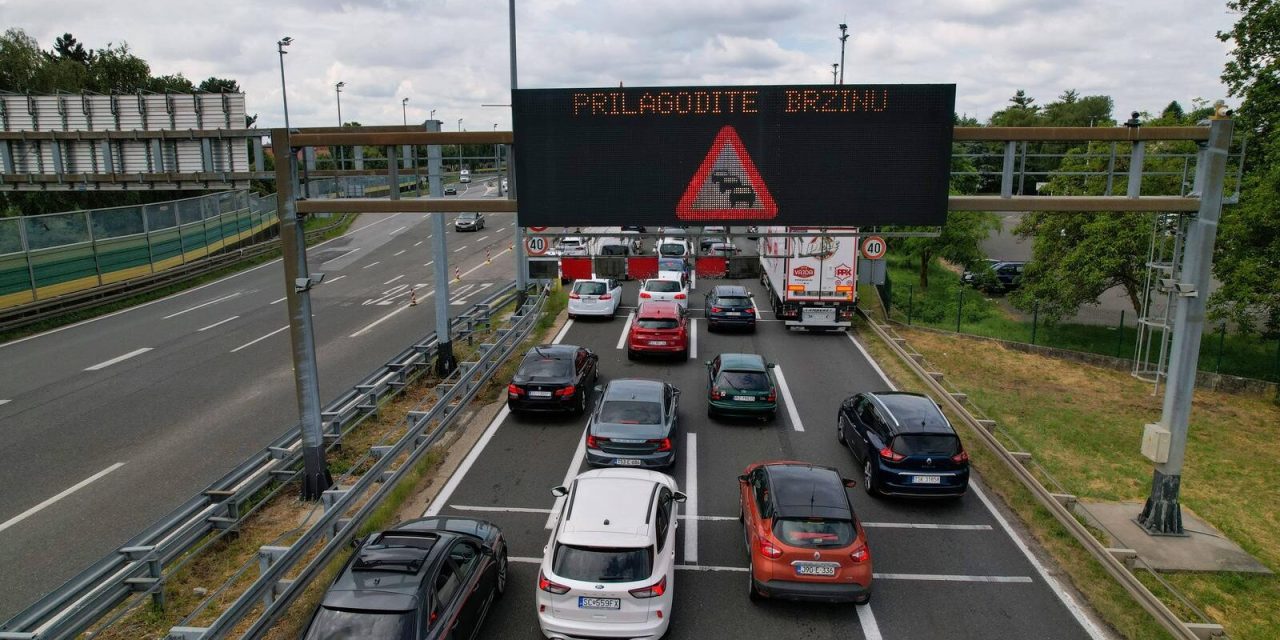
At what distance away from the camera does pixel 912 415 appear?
12.9 m

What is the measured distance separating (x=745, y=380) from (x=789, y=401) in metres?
2.32

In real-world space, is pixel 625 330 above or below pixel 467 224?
below

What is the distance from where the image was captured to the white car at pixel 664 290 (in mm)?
27172

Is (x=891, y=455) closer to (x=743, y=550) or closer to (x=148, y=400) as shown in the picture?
(x=743, y=550)

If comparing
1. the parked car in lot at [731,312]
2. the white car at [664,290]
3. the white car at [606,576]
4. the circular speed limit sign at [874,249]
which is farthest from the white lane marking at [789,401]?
the white car at [606,576]

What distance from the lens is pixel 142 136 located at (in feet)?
85.7

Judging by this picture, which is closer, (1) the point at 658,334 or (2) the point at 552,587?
(2) the point at 552,587

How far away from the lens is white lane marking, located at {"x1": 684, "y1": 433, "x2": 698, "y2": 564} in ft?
36.0

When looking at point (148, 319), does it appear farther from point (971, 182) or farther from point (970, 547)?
point (971, 182)

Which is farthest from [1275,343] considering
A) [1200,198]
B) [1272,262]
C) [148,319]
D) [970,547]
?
[148,319]

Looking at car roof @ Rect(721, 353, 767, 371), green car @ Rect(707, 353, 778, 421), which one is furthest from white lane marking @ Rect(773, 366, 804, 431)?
car roof @ Rect(721, 353, 767, 371)

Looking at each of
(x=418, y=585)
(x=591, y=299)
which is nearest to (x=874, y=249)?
(x=591, y=299)

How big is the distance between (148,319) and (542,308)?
1402 centimetres

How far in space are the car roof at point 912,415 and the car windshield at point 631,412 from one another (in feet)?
13.6
